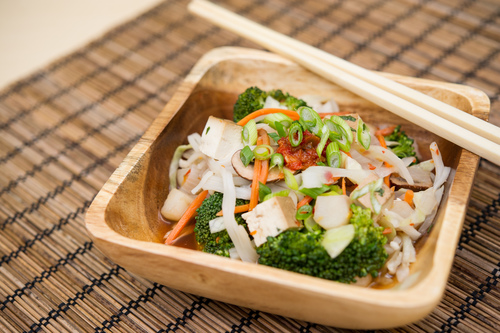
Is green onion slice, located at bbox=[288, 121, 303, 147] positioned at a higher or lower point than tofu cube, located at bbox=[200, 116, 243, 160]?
higher

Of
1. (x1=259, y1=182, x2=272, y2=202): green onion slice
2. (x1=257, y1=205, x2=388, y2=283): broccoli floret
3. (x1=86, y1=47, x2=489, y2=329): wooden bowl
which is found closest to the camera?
(x1=86, y1=47, x2=489, y2=329): wooden bowl

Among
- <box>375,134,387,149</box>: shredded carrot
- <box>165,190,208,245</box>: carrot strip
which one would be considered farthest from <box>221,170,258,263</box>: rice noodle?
<box>375,134,387,149</box>: shredded carrot

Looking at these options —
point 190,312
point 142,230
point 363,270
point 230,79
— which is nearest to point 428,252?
point 363,270

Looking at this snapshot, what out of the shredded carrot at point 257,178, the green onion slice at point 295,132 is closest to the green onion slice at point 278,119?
the green onion slice at point 295,132

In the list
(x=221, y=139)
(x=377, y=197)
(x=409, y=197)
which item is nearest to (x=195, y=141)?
(x=221, y=139)

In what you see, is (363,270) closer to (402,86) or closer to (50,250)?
(402,86)

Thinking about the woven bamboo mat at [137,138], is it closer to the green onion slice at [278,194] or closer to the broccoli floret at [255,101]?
the green onion slice at [278,194]

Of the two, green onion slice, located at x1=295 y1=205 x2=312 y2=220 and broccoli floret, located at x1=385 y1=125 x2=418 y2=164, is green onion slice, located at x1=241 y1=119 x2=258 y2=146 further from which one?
broccoli floret, located at x1=385 y1=125 x2=418 y2=164
